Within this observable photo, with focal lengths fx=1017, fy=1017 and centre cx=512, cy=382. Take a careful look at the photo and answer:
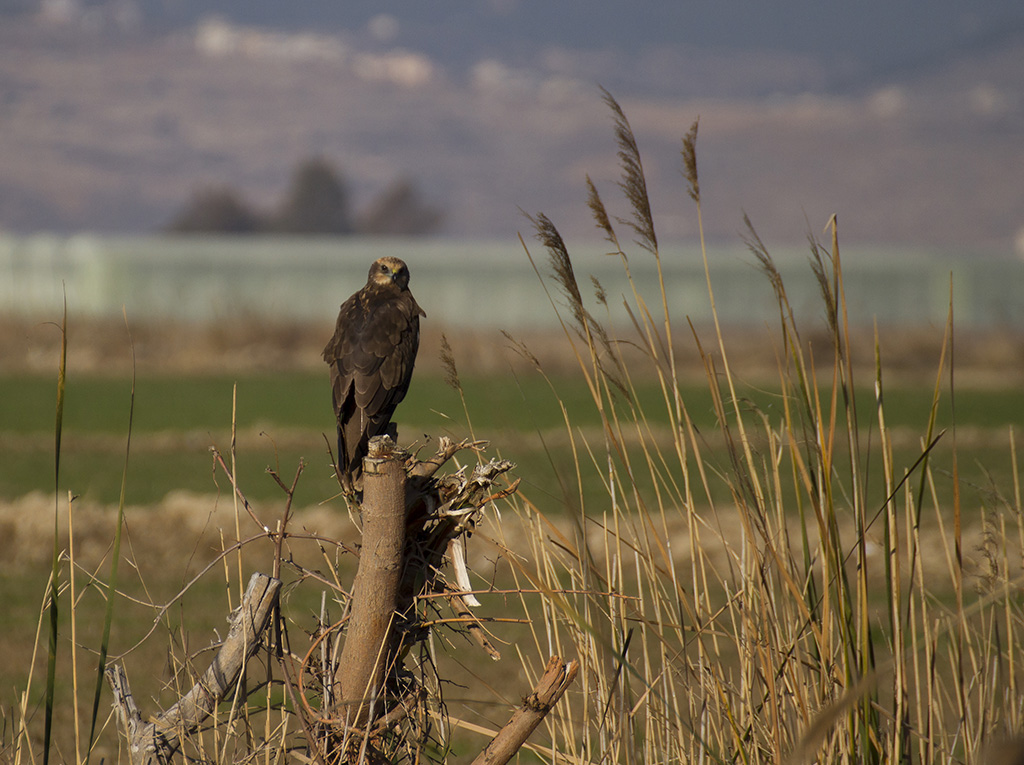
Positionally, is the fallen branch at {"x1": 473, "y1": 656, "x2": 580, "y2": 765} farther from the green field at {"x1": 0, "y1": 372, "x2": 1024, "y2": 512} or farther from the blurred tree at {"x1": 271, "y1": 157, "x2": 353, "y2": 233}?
the blurred tree at {"x1": 271, "y1": 157, "x2": 353, "y2": 233}

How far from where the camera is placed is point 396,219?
349 ft

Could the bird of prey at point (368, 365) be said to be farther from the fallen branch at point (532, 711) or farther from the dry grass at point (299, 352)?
the dry grass at point (299, 352)

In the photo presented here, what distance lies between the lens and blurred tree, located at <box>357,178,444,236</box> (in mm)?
106500

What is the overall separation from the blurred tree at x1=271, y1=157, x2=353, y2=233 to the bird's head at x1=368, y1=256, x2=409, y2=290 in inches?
3804

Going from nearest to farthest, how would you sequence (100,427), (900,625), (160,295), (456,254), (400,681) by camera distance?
(900,625)
(400,681)
(100,427)
(160,295)
(456,254)

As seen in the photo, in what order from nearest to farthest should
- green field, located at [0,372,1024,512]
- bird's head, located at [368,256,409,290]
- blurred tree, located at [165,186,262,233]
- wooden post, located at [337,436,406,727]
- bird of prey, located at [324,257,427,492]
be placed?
wooden post, located at [337,436,406,727] < bird of prey, located at [324,257,427,492] < bird's head, located at [368,256,409,290] < green field, located at [0,372,1024,512] < blurred tree, located at [165,186,262,233]

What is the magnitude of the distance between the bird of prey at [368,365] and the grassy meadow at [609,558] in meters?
0.28

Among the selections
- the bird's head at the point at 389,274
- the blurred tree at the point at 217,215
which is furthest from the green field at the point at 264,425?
the blurred tree at the point at 217,215

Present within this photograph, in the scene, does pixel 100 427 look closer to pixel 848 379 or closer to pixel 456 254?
pixel 848 379

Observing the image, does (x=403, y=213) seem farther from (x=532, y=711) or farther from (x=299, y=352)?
(x=532, y=711)

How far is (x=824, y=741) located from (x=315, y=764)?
117 cm

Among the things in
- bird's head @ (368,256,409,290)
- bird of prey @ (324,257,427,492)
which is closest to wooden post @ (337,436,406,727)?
bird of prey @ (324,257,427,492)

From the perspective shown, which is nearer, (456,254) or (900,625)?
(900,625)

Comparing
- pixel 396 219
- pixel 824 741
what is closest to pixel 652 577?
pixel 824 741
